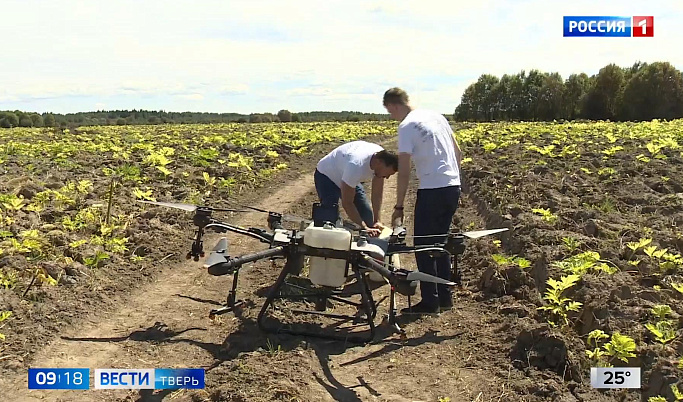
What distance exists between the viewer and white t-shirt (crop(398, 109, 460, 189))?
5105 millimetres

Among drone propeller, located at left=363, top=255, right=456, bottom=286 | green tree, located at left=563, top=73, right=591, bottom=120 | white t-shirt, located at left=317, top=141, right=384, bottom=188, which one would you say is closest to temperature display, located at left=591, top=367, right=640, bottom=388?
drone propeller, located at left=363, top=255, right=456, bottom=286

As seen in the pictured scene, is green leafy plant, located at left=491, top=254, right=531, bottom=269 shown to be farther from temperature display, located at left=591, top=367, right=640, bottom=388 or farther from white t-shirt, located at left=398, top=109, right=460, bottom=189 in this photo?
temperature display, located at left=591, top=367, right=640, bottom=388

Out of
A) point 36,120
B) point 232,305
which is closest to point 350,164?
point 232,305

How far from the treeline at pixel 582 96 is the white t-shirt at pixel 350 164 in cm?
5146

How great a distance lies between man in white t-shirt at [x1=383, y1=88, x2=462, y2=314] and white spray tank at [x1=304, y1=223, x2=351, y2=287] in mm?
940

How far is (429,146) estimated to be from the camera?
16.8ft

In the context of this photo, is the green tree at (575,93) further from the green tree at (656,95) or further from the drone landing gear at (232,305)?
the drone landing gear at (232,305)

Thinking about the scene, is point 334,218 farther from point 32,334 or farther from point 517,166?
point 517,166

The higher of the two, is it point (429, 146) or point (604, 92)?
point (604, 92)

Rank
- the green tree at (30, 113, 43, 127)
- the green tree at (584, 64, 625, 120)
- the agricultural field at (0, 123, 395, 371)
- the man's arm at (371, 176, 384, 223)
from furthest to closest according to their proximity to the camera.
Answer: the green tree at (584, 64, 625, 120)
the green tree at (30, 113, 43, 127)
the man's arm at (371, 176, 384, 223)
the agricultural field at (0, 123, 395, 371)

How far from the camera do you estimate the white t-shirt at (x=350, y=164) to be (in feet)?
18.1

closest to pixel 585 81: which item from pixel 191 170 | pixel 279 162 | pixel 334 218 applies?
pixel 279 162

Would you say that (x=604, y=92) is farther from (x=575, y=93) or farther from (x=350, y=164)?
(x=350, y=164)

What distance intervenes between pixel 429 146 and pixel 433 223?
743 millimetres
